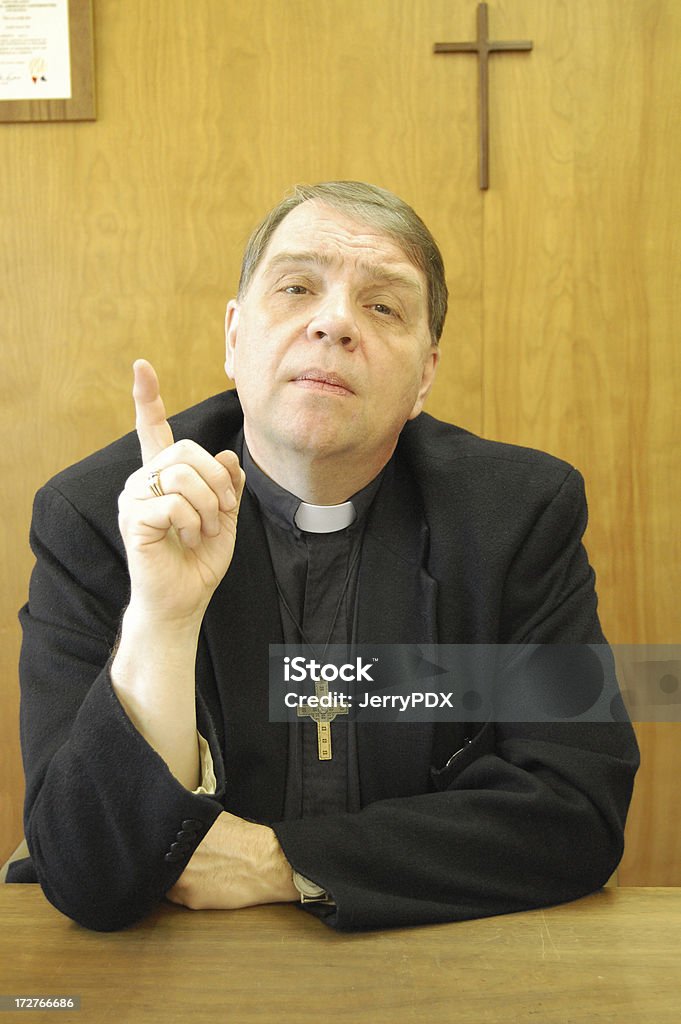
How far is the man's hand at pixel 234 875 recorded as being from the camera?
0.96 metres

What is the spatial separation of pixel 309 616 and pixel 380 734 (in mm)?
177

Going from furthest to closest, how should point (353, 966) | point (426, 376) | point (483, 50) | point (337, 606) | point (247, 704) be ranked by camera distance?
Result: 1. point (483, 50)
2. point (426, 376)
3. point (337, 606)
4. point (247, 704)
5. point (353, 966)

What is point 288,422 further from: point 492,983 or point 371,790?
point 492,983

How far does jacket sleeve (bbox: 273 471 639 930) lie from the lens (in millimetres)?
964

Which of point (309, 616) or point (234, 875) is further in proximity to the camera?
point (309, 616)

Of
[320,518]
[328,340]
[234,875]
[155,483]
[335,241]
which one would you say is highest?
[335,241]

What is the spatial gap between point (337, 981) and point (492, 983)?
0.13 meters

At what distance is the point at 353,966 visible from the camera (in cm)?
83

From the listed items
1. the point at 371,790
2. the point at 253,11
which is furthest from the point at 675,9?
the point at 371,790

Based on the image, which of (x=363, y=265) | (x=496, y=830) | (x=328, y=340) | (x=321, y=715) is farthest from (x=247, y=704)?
(x=363, y=265)

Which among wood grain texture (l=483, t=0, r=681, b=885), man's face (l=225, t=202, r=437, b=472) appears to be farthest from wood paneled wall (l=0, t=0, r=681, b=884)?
man's face (l=225, t=202, r=437, b=472)

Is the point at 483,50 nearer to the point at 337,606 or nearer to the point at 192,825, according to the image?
the point at 337,606

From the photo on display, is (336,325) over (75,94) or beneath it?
beneath

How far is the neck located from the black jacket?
0.05 meters
